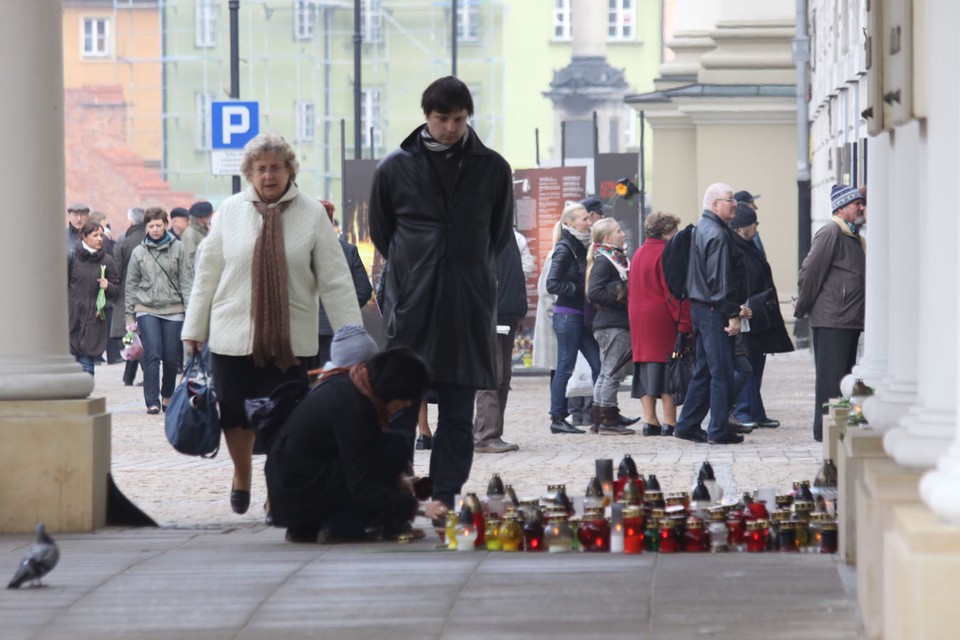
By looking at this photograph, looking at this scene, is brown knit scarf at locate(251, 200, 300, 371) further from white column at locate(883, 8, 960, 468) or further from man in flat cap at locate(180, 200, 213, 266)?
man in flat cap at locate(180, 200, 213, 266)

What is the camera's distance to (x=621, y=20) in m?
87.9

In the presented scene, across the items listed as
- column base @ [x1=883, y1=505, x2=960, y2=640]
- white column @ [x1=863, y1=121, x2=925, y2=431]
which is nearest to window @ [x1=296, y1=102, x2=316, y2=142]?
white column @ [x1=863, y1=121, x2=925, y2=431]

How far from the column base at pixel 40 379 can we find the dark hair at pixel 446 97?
1856 millimetres

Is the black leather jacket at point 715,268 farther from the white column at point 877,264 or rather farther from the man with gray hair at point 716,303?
the white column at point 877,264

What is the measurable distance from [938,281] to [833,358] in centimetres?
856

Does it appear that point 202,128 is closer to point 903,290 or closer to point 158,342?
point 158,342

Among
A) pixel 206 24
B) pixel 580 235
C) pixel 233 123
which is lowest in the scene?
pixel 580 235

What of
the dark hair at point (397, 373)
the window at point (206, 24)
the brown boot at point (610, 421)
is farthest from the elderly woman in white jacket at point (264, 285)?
the window at point (206, 24)

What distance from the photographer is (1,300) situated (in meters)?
8.89

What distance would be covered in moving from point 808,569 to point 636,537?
0.80 metres

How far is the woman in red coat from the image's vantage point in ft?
49.1

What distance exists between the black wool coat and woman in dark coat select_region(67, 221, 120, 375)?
1035 cm

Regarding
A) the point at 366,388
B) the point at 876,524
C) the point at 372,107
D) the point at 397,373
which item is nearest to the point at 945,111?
the point at 876,524

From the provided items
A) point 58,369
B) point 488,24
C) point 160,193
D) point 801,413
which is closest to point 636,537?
point 58,369
